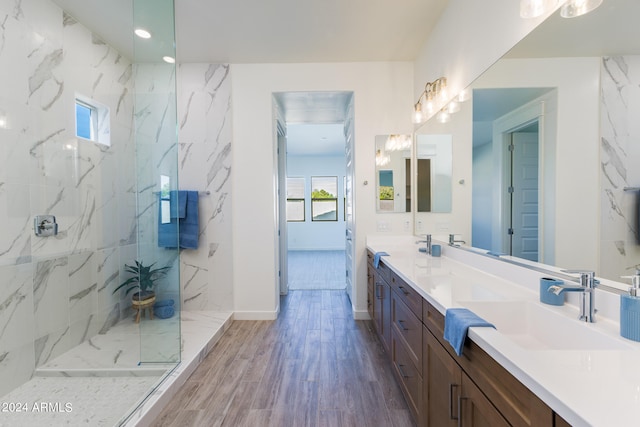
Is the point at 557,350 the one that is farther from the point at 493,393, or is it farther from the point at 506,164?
the point at 506,164

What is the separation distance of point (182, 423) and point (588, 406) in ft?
6.41

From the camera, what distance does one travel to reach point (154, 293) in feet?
7.10

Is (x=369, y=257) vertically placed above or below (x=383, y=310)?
above

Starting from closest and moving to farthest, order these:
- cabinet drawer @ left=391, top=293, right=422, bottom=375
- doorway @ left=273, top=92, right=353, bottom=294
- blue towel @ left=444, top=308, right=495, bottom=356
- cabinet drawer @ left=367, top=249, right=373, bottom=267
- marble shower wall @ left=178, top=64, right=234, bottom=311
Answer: blue towel @ left=444, top=308, right=495, bottom=356
cabinet drawer @ left=391, top=293, right=422, bottom=375
cabinet drawer @ left=367, top=249, right=373, bottom=267
marble shower wall @ left=178, top=64, right=234, bottom=311
doorway @ left=273, top=92, right=353, bottom=294

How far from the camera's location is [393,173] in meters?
2.99

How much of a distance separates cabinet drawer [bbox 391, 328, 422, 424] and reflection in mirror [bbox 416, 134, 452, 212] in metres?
1.20

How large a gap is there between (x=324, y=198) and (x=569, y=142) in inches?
273

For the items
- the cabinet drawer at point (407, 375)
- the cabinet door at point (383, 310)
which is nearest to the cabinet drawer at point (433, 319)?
the cabinet drawer at point (407, 375)

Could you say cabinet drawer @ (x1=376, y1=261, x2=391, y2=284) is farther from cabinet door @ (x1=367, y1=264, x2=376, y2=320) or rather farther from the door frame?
the door frame

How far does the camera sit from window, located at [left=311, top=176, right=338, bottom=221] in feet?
26.1

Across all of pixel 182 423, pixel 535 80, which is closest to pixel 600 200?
pixel 535 80

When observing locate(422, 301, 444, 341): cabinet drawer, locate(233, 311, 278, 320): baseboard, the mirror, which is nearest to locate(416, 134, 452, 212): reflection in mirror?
the mirror

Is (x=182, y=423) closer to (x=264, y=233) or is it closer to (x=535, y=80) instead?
(x=264, y=233)

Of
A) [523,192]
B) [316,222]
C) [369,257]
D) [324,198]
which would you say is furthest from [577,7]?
[316,222]
